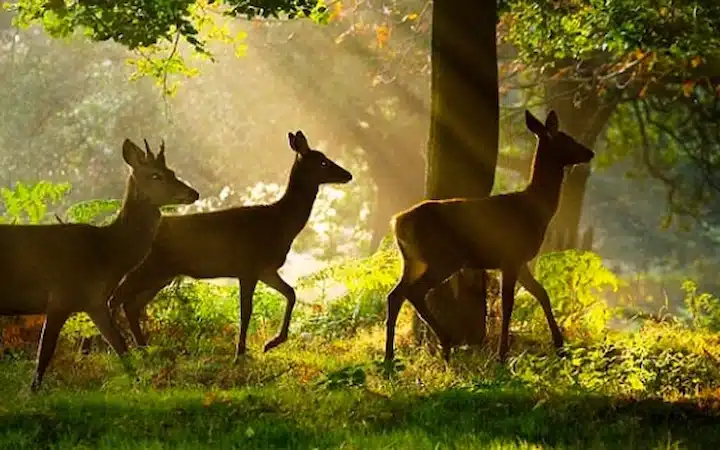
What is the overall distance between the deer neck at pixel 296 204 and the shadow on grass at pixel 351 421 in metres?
2.54

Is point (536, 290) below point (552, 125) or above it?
below

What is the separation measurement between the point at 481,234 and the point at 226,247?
7.46 ft

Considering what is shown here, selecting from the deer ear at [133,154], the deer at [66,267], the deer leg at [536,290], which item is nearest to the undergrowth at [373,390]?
the deer leg at [536,290]

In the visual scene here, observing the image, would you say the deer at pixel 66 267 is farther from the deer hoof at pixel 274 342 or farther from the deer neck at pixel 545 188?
the deer neck at pixel 545 188

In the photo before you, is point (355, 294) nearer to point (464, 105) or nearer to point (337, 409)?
point (464, 105)

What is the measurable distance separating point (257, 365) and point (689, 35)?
18.8 feet

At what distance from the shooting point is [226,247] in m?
9.66

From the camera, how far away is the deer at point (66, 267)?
7824 millimetres

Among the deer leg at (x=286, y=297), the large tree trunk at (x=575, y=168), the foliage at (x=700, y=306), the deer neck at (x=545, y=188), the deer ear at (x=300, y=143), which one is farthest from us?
the large tree trunk at (x=575, y=168)

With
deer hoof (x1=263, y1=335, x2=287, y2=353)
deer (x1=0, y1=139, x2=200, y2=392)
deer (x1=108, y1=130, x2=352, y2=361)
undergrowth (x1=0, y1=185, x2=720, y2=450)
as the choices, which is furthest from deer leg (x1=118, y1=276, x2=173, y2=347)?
deer (x1=0, y1=139, x2=200, y2=392)

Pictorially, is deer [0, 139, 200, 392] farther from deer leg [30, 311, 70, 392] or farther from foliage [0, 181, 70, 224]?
foliage [0, 181, 70, 224]

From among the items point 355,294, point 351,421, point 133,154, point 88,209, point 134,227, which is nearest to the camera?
point 351,421

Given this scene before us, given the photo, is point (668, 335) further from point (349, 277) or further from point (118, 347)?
point (118, 347)

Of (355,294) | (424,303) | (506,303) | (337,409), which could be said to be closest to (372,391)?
(337,409)
